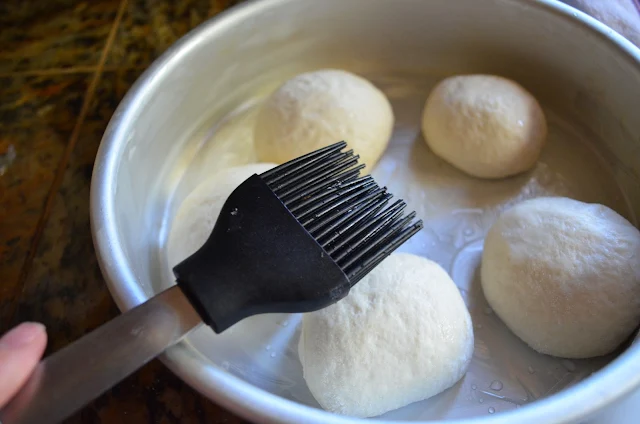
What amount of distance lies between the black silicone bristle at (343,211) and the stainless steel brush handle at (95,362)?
0.15m

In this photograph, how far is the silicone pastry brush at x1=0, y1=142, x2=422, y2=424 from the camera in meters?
0.41

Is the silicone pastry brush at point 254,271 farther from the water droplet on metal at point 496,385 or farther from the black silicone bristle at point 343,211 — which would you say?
the water droplet on metal at point 496,385

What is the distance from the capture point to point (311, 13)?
83cm

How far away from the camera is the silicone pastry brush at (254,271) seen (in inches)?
16.1

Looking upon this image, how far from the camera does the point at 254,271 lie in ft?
1.57

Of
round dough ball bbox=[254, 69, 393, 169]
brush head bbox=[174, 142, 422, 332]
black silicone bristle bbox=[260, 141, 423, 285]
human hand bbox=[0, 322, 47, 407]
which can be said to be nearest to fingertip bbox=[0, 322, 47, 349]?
human hand bbox=[0, 322, 47, 407]

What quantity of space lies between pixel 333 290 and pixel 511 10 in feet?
1.85

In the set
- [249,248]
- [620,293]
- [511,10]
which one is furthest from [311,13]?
[620,293]

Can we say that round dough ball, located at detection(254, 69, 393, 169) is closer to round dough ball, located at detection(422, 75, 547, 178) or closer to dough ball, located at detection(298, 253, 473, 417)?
round dough ball, located at detection(422, 75, 547, 178)

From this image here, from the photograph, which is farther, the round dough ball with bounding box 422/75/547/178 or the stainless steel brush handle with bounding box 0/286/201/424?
the round dough ball with bounding box 422/75/547/178

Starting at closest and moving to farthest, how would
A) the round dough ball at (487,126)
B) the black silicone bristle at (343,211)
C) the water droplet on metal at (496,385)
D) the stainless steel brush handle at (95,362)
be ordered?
the stainless steel brush handle at (95,362), the black silicone bristle at (343,211), the water droplet on metal at (496,385), the round dough ball at (487,126)

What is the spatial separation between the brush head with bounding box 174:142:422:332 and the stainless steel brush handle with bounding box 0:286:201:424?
1.3 inches

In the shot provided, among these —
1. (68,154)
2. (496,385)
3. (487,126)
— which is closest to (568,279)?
(496,385)

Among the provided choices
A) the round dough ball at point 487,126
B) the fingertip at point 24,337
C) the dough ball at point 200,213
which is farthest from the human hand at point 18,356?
the round dough ball at point 487,126
